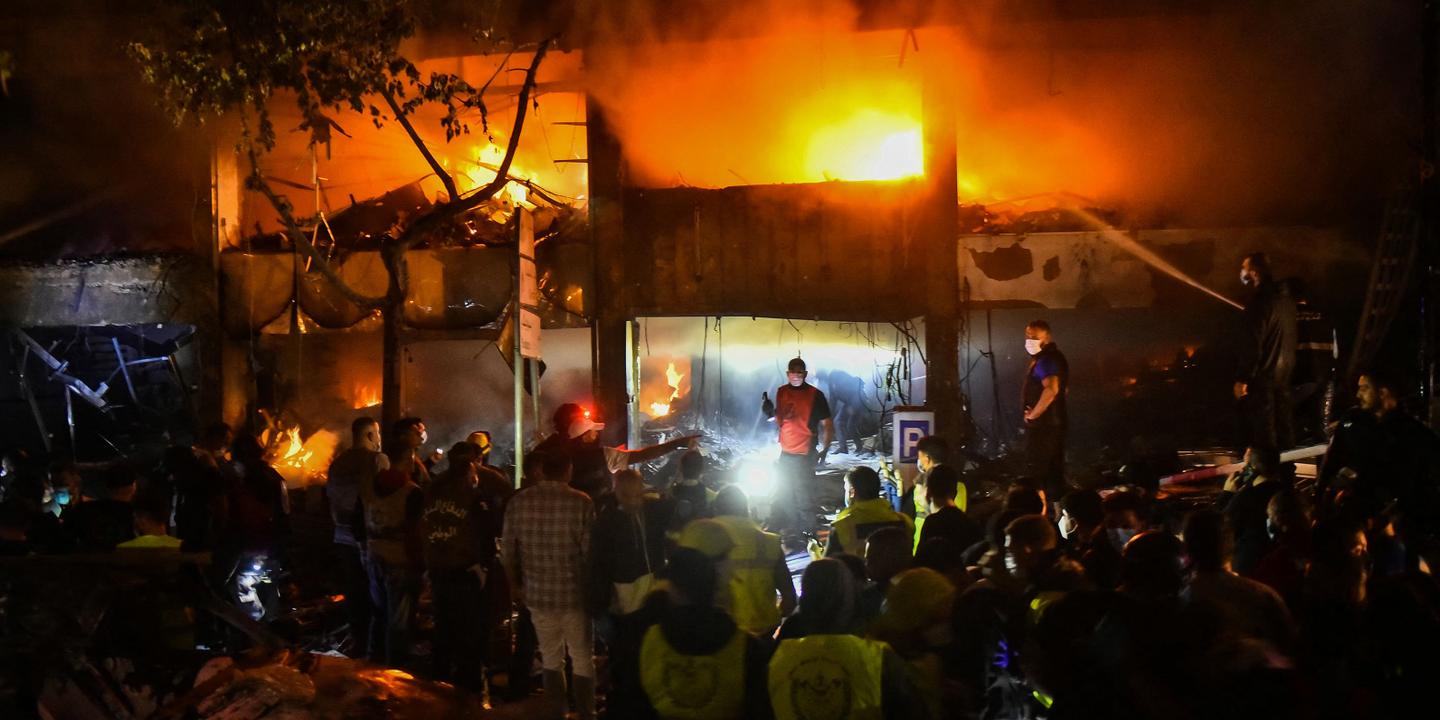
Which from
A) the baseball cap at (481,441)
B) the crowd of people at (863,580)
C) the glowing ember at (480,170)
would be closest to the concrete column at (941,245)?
the crowd of people at (863,580)

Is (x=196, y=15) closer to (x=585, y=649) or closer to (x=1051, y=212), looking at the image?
(x=585, y=649)

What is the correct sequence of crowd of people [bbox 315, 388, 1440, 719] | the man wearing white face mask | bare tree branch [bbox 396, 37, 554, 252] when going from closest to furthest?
crowd of people [bbox 315, 388, 1440, 719], the man wearing white face mask, bare tree branch [bbox 396, 37, 554, 252]

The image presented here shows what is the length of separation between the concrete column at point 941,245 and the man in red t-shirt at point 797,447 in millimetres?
2146

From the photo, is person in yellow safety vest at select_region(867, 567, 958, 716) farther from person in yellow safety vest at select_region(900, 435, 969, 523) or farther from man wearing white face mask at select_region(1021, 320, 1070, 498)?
man wearing white face mask at select_region(1021, 320, 1070, 498)

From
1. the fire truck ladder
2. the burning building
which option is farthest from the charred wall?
the fire truck ladder

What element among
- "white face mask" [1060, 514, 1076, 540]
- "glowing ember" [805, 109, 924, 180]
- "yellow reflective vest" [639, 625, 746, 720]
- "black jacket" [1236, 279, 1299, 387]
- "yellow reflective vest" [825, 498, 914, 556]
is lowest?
"yellow reflective vest" [639, 625, 746, 720]

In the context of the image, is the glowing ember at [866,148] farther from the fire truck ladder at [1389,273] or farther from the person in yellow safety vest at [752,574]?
the person in yellow safety vest at [752,574]

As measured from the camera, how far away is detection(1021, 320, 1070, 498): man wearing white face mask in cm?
986

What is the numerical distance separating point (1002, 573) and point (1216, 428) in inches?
399

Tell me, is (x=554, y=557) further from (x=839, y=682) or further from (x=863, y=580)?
(x=839, y=682)

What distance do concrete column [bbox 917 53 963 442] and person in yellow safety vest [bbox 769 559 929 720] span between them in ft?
28.6

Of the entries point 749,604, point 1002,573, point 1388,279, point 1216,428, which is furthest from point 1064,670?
point 1216,428

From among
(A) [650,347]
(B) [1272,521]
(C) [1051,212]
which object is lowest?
(B) [1272,521]

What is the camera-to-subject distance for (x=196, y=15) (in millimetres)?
10719
